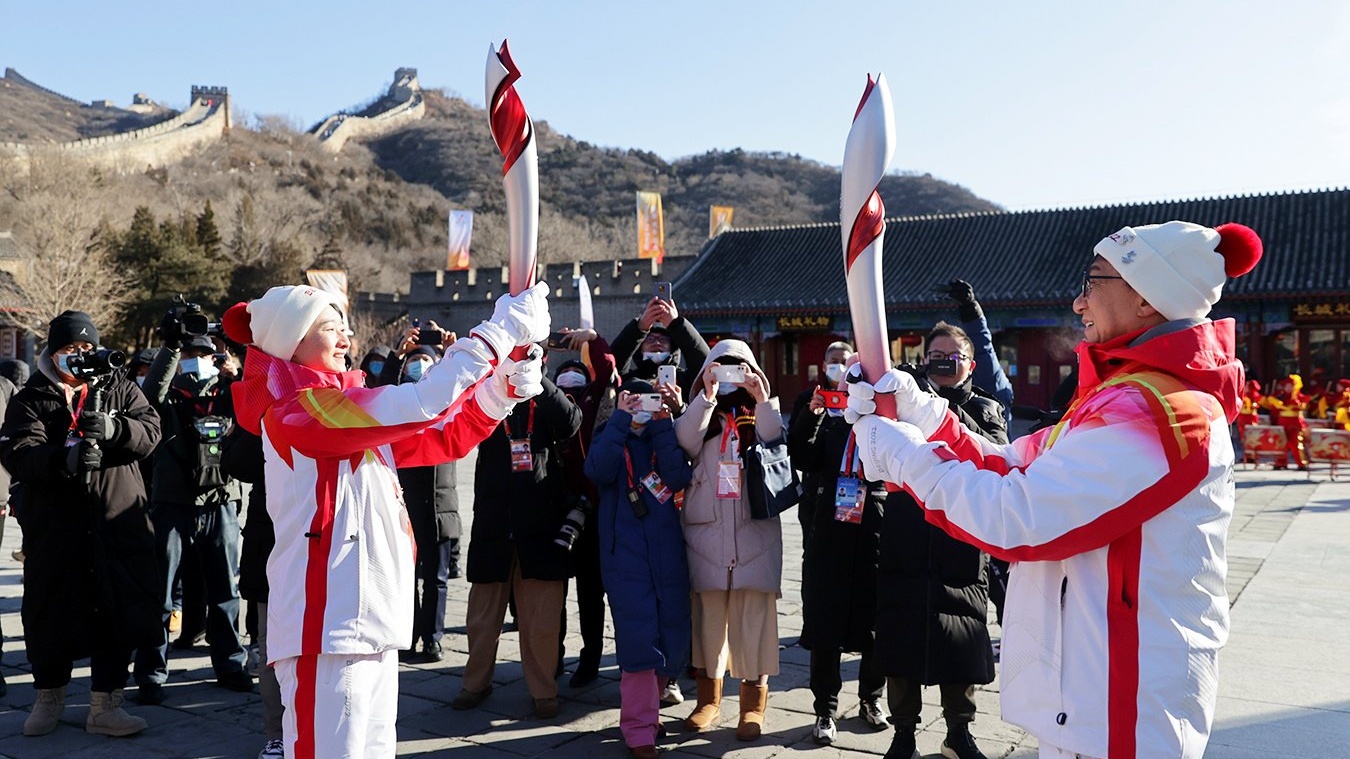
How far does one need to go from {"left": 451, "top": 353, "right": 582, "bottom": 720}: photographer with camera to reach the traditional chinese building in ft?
65.1

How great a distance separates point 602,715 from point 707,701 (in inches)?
21.8

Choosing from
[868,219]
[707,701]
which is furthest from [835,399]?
[707,701]

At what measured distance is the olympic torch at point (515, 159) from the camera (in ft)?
9.75

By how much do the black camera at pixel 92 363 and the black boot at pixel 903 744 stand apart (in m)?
3.92

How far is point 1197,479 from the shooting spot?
2.09 m

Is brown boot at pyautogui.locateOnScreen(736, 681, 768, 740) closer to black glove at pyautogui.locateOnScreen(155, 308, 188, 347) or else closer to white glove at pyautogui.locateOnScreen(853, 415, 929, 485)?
white glove at pyautogui.locateOnScreen(853, 415, 929, 485)

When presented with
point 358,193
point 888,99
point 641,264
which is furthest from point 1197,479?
point 358,193

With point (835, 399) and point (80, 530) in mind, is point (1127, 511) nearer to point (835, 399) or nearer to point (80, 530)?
point (835, 399)

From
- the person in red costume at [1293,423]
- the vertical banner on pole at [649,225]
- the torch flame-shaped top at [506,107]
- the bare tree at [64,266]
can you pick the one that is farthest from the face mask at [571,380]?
the vertical banner on pole at [649,225]

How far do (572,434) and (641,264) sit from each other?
1097 inches

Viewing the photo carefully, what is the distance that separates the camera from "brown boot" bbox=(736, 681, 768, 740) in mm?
4449

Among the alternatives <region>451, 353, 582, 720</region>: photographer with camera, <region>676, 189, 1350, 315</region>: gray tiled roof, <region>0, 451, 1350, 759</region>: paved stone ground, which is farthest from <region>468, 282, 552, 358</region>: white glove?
<region>676, 189, 1350, 315</region>: gray tiled roof

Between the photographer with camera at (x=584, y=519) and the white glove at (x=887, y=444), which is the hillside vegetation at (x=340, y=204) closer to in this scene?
the photographer with camera at (x=584, y=519)

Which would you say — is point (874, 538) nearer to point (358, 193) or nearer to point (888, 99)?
point (888, 99)
